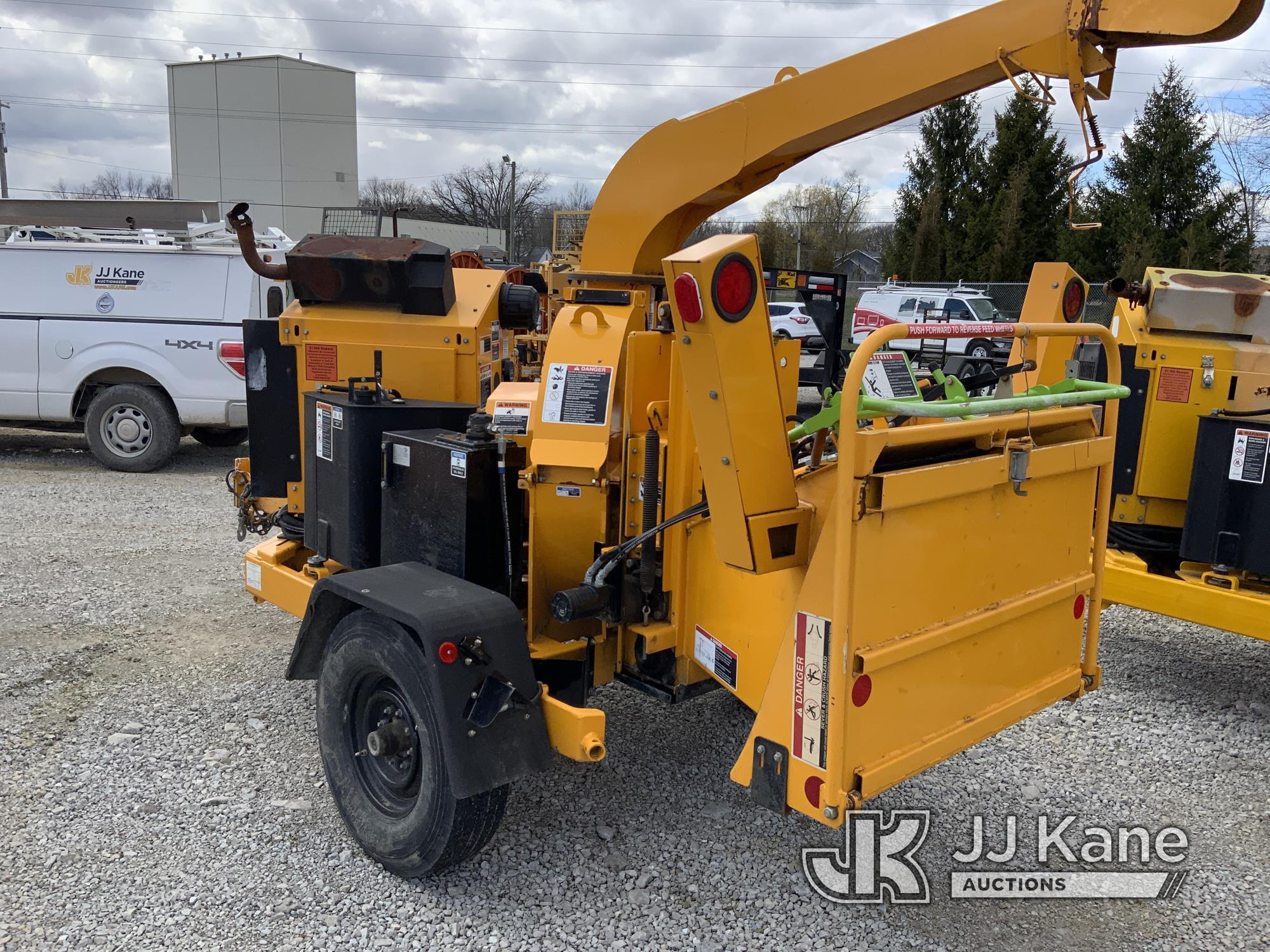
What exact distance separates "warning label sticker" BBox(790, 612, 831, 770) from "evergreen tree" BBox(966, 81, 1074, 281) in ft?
73.7

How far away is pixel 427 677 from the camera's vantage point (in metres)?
3.14

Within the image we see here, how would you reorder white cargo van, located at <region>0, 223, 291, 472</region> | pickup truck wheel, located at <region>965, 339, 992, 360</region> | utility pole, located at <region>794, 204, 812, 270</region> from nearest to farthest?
pickup truck wheel, located at <region>965, 339, 992, 360</region> → white cargo van, located at <region>0, 223, 291, 472</region> → utility pole, located at <region>794, 204, 812, 270</region>

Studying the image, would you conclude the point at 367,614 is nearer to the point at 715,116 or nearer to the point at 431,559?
the point at 431,559

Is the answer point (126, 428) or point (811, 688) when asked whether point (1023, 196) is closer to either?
point (126, 428)

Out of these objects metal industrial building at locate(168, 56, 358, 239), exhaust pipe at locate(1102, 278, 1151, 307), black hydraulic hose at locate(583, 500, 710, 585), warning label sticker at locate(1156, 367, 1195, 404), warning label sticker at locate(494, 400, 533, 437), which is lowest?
black hydraulic hose at locate(583, 500, 710, 585)

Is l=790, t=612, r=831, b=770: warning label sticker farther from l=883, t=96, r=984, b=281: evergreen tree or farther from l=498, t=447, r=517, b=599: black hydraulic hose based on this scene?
l=883, t=96, r=984, b=281: evergreen tree

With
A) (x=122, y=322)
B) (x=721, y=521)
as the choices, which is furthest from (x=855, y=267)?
(x=721, y=521)

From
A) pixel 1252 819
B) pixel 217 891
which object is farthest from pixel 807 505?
pixel 1252 819

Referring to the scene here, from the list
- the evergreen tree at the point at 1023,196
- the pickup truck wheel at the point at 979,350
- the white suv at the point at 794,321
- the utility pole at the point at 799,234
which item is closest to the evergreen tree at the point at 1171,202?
the evergreen tree at the point at 1023,196

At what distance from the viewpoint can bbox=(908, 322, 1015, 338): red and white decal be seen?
2.70 meters

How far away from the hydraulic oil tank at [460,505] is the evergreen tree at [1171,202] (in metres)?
19.3

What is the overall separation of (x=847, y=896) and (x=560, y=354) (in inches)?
84.8

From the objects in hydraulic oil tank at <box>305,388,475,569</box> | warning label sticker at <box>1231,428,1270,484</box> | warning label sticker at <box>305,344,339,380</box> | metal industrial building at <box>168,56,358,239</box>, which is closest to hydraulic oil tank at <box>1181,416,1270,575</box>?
warning label sticker at <box>1231,428,1270,484</box>

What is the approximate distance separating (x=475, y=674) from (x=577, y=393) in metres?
1.04
